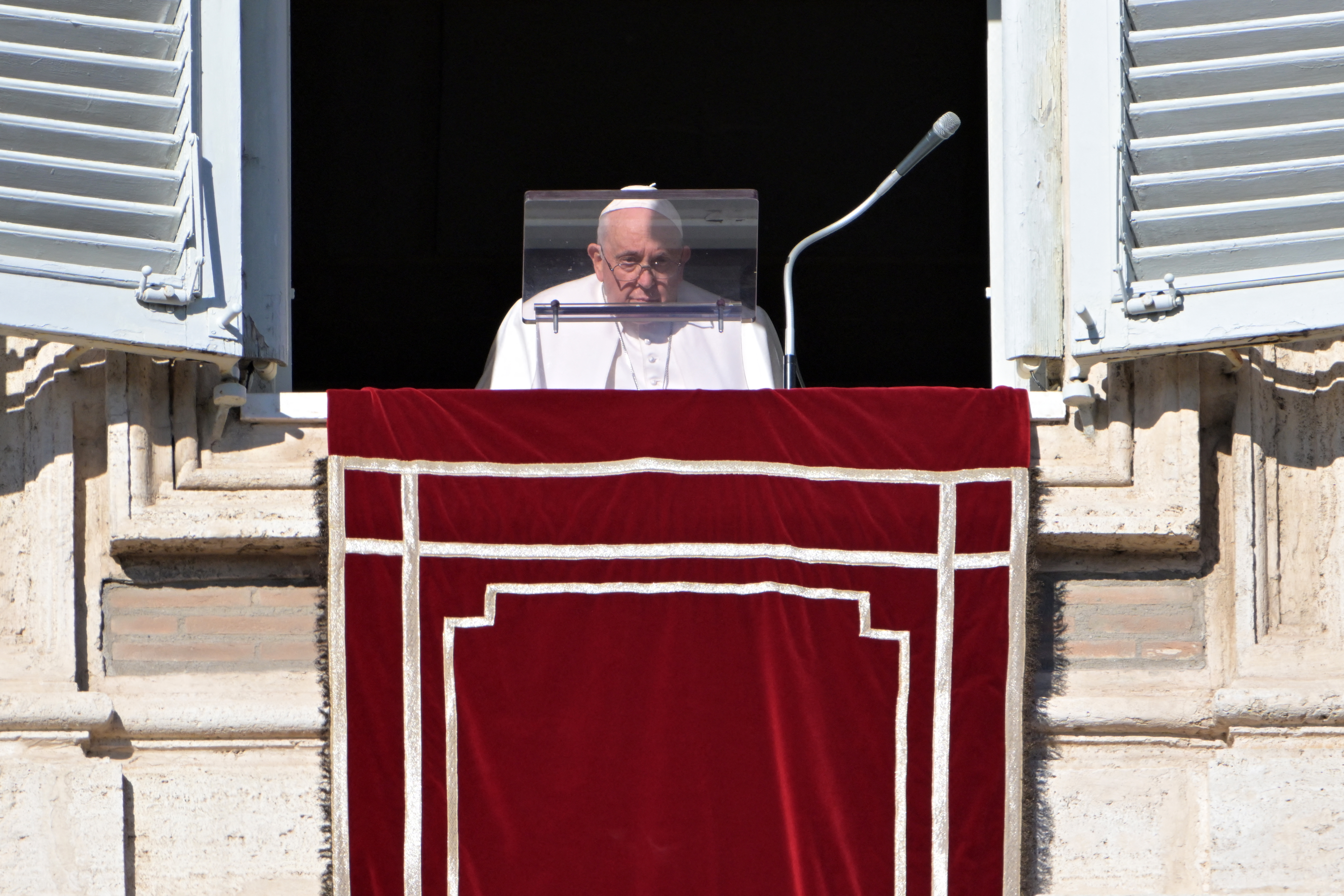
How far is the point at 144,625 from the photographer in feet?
11.7

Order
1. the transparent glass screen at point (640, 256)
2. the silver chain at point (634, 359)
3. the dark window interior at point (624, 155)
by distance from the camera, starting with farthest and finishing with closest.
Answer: the dark window interior at point (624, 155) → the silver chain at point (634, 359) → the transparent glass screen at point (640, 256)

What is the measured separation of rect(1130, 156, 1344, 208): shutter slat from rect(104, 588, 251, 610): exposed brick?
1.92 meters

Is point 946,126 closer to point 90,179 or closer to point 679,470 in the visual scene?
point 679,470

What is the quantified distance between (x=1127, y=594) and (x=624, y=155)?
12.1 ft

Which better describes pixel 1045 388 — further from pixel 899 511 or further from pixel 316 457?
pixel 316 457

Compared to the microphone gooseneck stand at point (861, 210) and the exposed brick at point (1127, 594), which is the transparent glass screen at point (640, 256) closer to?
the microphone gooseneck stand at point (861, 210)

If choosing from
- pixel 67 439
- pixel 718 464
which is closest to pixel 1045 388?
pixel 718 464

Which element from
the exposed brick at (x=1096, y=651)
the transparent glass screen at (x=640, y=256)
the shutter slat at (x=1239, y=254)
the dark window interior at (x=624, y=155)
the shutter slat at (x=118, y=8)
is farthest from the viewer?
the dark window interior at (x=624, y=155)

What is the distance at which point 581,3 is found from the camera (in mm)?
6594

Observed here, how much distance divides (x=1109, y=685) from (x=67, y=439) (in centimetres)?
211

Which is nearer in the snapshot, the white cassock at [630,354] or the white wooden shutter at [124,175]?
the white wooden shutter at [124,175]

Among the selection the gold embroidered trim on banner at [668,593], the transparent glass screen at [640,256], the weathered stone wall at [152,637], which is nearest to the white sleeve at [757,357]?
the transparent glass screen at [640,256]

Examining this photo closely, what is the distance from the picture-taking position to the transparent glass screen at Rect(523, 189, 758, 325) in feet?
12.2

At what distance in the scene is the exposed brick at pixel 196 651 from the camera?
3576 millimetres
